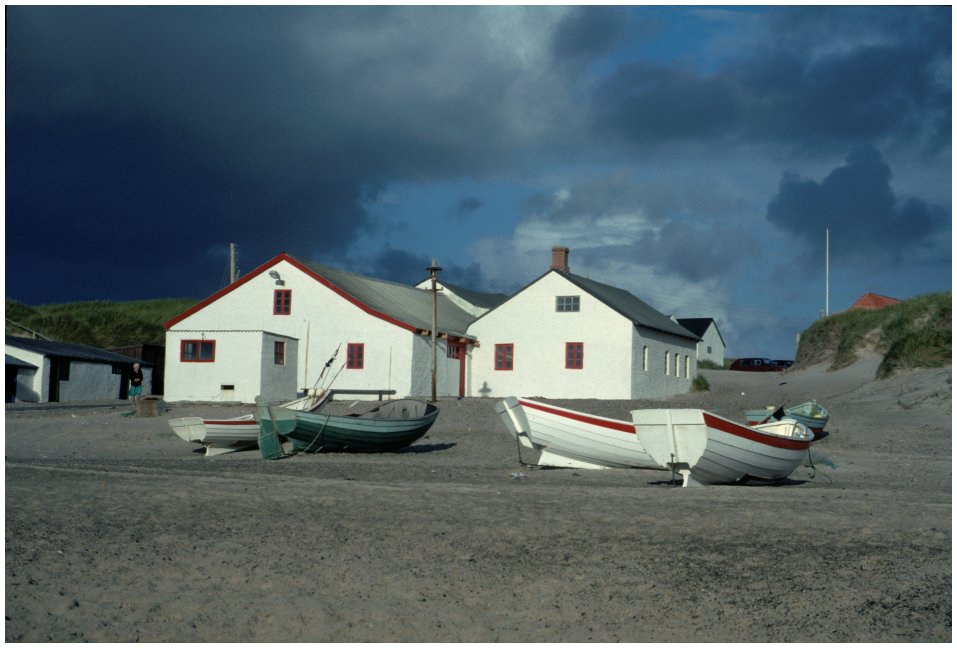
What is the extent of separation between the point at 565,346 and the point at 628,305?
17.9ft

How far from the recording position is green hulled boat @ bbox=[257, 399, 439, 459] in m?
20.8

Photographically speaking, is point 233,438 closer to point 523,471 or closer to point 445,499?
point 523,471

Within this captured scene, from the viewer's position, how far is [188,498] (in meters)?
12.6

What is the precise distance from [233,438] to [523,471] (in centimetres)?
741

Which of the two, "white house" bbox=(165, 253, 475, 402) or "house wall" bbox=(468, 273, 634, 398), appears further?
"house wall" bbox=(468, 273, 634, 398)

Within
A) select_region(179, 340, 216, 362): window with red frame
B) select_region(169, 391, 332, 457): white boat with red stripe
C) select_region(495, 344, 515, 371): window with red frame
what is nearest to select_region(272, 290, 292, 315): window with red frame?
select_region(179, 340, 216, 362): window with red frame

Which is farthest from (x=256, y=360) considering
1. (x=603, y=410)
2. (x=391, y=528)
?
(x=391, y=528)

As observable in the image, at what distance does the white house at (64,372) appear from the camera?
1570 inches

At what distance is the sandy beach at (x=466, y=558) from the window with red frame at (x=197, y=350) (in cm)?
1962

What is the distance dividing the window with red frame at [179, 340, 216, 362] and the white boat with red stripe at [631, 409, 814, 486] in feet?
79.7

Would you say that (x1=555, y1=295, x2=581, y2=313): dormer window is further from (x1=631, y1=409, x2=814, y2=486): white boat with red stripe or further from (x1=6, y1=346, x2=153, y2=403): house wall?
(x1=631, y1=409, x2=814, y2=486): white boat with red stripe

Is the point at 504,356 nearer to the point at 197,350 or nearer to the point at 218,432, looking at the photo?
A: the point at 197,350

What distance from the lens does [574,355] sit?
131 feet

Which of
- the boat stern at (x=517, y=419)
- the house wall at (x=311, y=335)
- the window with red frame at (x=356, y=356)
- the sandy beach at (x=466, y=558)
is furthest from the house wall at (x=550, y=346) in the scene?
the sandy beach at (x=466, y=558)
